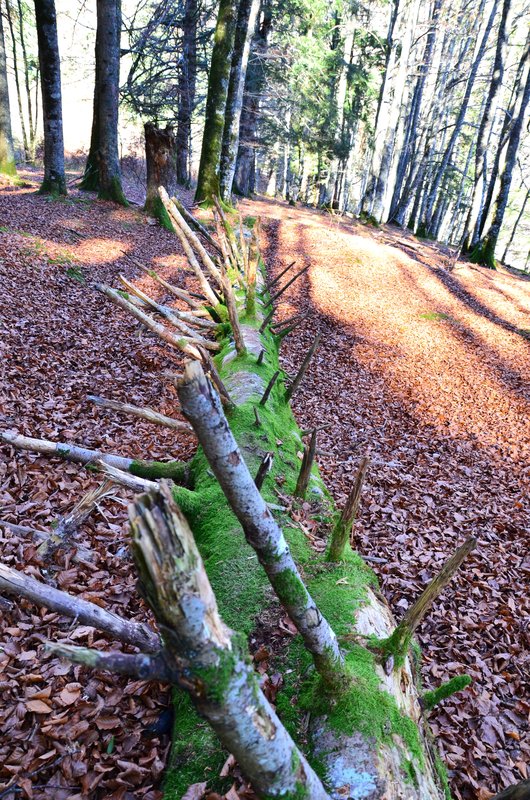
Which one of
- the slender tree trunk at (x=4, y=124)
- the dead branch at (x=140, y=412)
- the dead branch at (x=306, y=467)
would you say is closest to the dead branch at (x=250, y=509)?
the dead branch at (x=306, y=467)

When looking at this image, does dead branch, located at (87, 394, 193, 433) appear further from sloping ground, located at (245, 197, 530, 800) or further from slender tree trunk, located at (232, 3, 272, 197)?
slender tree trunk, located at (232, 3, 272, 197)

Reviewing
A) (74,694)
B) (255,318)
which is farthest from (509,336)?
(74,694)

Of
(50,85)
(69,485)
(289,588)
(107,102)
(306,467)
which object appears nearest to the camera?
(289,588)

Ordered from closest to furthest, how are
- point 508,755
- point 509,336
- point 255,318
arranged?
point 508,755 < point 255,318 < point 509,336

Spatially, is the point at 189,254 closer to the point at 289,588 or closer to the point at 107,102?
the point at 289,588

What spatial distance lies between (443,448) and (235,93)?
13.8m

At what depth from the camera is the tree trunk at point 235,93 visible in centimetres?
1491

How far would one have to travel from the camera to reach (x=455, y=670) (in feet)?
12.1

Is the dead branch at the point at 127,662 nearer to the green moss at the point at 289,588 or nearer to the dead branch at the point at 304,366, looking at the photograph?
the green moss at the point at 289,588

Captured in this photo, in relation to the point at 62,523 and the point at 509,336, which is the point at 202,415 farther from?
the point at 509,336

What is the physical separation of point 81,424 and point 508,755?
4870mm

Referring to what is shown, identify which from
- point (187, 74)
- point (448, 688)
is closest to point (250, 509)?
point (448, 688)

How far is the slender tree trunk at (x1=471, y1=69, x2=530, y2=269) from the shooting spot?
16.4 metres

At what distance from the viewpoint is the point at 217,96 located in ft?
45.4
